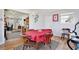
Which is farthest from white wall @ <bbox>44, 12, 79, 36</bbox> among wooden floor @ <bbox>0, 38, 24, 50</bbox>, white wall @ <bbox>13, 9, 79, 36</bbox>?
wooden floor @ <bbox>0, 38, 24, 50</bbox>

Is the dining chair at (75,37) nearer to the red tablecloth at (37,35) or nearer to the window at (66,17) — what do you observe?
the window at (66,17)

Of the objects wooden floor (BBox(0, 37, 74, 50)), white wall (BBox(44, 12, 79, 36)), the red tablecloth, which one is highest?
white wall (BBox(44, 12, 79, 36))

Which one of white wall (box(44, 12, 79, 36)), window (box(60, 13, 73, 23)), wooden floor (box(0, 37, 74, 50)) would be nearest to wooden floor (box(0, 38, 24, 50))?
wooden floor (box(0, 37, 74, 50))

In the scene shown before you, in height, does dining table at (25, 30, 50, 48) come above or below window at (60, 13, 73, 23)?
below

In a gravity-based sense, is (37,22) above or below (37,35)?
above

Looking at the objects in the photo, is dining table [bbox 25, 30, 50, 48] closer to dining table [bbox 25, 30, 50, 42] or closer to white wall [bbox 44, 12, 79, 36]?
dining table [bbox 25, 30, 50, 42]

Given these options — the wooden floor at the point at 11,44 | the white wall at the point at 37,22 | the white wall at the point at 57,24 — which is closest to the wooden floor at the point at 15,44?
the wooden floor at the point at 11,44

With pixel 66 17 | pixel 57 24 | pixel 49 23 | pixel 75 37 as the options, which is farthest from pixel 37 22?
pixel 75 37

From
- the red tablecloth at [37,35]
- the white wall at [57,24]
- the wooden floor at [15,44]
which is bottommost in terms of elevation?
the wooden floor at [15,44]

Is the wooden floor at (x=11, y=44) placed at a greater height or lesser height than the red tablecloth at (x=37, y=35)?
lesser

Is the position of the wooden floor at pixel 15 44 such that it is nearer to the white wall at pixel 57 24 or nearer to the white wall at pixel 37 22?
the white wall at pixel 57 24

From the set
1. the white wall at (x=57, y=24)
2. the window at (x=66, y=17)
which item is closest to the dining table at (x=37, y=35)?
the white wall at (x=57, y=24)

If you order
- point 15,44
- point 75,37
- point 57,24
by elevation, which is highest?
point 57,24

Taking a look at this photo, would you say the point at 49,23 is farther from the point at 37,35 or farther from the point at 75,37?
the point at 75,37
